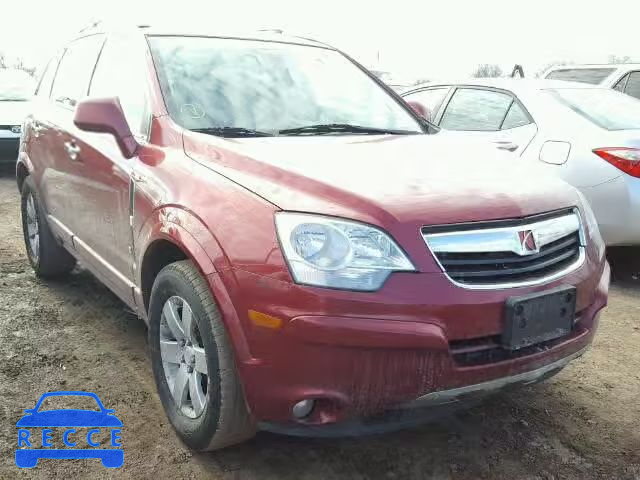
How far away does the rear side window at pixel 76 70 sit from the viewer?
146 inches

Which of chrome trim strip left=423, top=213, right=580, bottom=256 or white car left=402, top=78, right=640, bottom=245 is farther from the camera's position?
white car left=402, top=78, right=640, bottom=245

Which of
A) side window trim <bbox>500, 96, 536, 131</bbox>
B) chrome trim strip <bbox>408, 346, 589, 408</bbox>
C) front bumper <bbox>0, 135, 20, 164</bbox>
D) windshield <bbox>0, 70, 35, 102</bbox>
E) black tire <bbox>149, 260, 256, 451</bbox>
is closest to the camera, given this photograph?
chrome trim strip <bbox>408, 346, 589, 408</bbox>

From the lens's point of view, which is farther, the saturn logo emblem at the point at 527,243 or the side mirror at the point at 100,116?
the side mirror at the point at 100,116

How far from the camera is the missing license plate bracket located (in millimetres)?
2037

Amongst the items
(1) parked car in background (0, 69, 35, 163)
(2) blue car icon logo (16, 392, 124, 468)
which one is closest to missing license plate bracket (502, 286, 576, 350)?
(2) blue car icon logo (16, 392, 124, 468)

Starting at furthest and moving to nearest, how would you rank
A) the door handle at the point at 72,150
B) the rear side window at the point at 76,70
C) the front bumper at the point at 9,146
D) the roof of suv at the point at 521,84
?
the front bumper at the point at 9,146 < the roof of suv at the point at 521,84 < the rear side window at the point at 76,70 < the door handle at the point at 72,150

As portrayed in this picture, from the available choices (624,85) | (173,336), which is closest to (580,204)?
(173,336)

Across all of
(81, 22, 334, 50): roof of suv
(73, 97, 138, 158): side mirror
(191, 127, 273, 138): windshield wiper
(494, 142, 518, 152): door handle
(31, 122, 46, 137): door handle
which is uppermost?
(81, 22, 334, 50): roof of suv

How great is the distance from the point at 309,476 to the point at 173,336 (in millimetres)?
754

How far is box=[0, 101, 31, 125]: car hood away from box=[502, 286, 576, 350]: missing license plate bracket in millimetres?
9112

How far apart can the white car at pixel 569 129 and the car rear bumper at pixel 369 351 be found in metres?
1.88

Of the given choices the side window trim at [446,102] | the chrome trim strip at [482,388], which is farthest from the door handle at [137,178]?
the side window trim at [446,102]

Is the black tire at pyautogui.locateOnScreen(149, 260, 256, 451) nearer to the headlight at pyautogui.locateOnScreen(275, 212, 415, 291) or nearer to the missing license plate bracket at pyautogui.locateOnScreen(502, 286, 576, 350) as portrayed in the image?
the headlight at pyautogui.locateOnScreen(275, 212, 415, 291)

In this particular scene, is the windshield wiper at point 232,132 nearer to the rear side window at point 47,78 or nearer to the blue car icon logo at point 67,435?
the blue car icon logo at point 67,435
